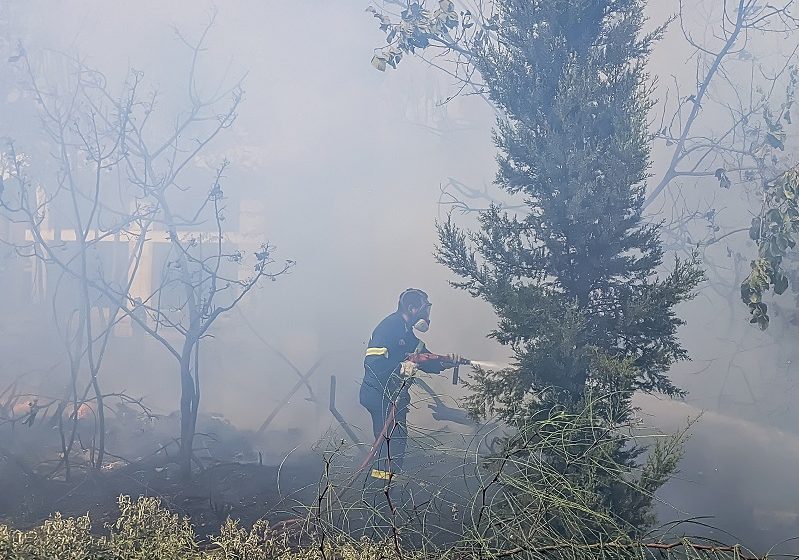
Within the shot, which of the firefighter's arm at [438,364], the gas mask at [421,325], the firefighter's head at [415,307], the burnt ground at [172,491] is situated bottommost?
the burnt ground at [172,491]

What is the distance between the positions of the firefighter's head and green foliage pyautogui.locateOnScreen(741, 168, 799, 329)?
1.47 m

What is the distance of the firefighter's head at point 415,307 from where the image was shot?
3.85 meters

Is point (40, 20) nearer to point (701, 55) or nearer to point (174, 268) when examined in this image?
point (174, 268)

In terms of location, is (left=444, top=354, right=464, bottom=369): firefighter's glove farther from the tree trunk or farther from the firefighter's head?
the tree trunk

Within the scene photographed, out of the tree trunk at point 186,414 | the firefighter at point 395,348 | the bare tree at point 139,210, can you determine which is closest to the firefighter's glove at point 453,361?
the firefighter at point 395,348

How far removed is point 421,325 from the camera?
12.7ft

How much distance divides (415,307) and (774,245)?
1.68 meters

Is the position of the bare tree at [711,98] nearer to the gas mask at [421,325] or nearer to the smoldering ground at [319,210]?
the smoldering ground at [319,210]

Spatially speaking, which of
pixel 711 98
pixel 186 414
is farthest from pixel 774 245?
pixel 186 414

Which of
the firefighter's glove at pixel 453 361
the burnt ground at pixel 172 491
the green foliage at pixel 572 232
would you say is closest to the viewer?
the green foliage at pixel 572 232

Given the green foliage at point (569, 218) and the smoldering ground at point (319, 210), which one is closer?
the green foliage at point (569, 218)

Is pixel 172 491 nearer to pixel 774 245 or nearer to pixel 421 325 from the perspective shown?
pixel 421 325

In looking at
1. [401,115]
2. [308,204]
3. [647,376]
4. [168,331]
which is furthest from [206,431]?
[647,376]

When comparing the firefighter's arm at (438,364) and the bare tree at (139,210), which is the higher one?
the bare tree at (139,210)
